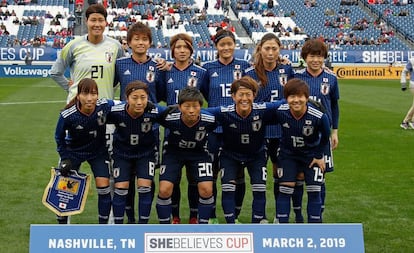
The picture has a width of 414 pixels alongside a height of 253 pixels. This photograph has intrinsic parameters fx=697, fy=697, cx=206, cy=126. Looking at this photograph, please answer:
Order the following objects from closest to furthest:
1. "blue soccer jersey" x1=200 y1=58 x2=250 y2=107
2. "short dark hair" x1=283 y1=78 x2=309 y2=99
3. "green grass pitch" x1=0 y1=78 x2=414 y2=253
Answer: "short dark hair" x1=283 y1=78 x2=309 y2=99
"blue soccer jersey" x1=200 y1=58 x2=250 y2=107
"green grass pitch" x1=0 y1=78 x2=414 y2=253

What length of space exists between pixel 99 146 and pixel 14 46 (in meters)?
34.5

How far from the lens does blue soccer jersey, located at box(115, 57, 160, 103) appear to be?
23.5 feet

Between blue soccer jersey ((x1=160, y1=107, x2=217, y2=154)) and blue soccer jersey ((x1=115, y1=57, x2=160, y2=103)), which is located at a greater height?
blue soccer jersey ((x1=115, y1=57, x2=160, y2=103))

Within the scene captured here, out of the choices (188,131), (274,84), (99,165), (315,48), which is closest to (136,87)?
(188,131)

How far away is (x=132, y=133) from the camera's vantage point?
6734 mm

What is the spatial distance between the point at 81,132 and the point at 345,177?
5472mm

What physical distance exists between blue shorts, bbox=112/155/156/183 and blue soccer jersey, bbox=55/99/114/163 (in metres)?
0.23

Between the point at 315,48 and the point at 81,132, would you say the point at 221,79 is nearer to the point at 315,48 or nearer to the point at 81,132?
the point at 315,48

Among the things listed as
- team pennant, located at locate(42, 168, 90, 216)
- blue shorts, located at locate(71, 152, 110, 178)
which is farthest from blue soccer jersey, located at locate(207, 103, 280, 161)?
team pennant, located at locate(42, 168, 90, 216)

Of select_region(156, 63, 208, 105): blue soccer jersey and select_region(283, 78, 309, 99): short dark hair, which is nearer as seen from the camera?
select_region(283, 78, 309, 99): short dark hair

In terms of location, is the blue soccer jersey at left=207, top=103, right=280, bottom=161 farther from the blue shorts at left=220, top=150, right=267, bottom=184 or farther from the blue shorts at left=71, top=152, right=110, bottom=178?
the blue shorts at left=71, top=152, right=110, bottom=178

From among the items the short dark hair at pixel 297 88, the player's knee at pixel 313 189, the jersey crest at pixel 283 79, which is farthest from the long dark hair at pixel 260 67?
the player's knee at pixel 313 189

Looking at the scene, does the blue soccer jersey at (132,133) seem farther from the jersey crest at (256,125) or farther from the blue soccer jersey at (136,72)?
the jersey crest at (256,125)

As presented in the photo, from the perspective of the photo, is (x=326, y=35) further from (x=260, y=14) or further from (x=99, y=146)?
(x=99, y=146)
